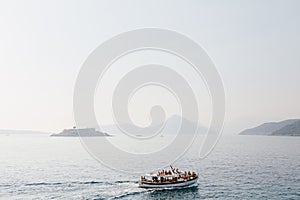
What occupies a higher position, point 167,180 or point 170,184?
point 167,180

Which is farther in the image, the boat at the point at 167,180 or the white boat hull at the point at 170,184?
the boat at the point at 167,180

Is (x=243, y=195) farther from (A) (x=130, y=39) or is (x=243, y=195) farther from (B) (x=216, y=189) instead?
(A) (x=130, y=39)

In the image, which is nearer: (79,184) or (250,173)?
(79,184)

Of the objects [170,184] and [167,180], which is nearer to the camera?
[170,184]

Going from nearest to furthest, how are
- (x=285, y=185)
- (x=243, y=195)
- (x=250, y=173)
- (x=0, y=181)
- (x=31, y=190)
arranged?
(x=243, y=195) → (x=31, y=190) → (x=285, y=185) → (x=0, y=181) → (x=250, y=173)

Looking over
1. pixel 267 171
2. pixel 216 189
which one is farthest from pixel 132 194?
pixel 267 171

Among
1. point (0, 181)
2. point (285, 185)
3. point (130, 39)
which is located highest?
point (130, 39)

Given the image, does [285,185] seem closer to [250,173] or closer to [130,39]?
[250,173]

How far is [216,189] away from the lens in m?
77.4

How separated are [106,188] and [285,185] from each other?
159 feet

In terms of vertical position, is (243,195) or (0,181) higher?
(0,181)

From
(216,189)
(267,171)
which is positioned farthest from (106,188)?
(267,171)

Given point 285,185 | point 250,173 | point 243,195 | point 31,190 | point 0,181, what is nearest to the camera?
point 243,195

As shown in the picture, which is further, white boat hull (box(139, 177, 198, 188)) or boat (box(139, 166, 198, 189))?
boat (box(139, 166, 198, 189))
